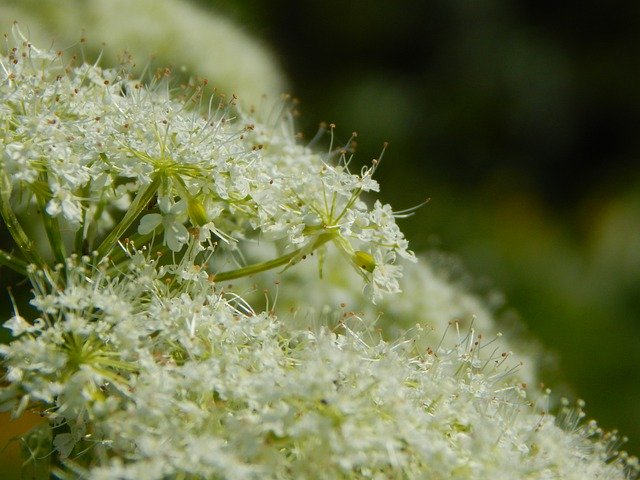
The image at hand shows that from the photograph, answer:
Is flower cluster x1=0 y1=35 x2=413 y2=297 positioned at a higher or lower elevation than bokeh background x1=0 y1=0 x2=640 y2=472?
lower

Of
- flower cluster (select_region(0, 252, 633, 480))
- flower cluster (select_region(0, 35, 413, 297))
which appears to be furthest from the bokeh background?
flower cluster (select_region(0, 252, 633, 480))

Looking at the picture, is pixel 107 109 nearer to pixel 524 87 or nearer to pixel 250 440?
pixel 250 440

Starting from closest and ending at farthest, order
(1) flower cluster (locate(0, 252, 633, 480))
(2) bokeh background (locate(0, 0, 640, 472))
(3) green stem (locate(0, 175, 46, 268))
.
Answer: (1) flower cluster (locate(0, 252, 633, 480)) < (3) green stem (locate(0, 175, 46, 268)) < (2) bokeh background (locate(0, 0, 640, 472))

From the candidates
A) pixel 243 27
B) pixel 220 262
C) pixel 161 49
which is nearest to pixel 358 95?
pixel 243 27

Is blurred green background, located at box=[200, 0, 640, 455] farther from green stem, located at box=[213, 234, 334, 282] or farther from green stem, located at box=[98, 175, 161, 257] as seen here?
green stem, located at box=[98, 175, 161, 257]

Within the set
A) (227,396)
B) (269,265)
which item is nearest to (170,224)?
(269,265)

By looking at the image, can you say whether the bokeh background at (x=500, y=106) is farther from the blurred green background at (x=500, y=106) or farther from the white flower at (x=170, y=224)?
the white flower at (x=170, y=224)

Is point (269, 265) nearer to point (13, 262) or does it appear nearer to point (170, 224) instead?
point (170, 224)
